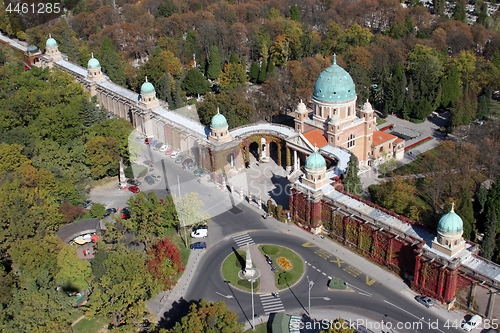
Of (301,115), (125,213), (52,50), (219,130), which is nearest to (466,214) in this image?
(301,115)

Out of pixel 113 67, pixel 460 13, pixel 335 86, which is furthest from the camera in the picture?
pixel 460 13

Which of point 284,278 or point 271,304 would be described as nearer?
point 271,304

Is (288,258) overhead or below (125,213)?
below

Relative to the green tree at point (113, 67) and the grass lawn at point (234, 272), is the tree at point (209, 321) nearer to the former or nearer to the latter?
the grass lawn at point (234, 272)

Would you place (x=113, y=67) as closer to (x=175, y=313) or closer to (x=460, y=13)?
(x=175, y=313)

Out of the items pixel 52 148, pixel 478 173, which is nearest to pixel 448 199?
pixel 478 173

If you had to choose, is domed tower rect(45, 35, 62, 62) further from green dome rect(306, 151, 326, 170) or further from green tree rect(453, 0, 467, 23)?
green tree rect(453, 0, 467, 23)

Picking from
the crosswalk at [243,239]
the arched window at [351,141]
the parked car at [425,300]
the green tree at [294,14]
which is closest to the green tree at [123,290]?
the crosswalk at [243,239]
